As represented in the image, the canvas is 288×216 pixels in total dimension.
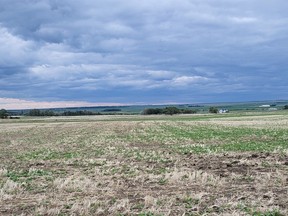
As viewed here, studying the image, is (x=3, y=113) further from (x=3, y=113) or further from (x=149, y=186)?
(x=149, y=186)

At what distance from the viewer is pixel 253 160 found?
60.2 ft

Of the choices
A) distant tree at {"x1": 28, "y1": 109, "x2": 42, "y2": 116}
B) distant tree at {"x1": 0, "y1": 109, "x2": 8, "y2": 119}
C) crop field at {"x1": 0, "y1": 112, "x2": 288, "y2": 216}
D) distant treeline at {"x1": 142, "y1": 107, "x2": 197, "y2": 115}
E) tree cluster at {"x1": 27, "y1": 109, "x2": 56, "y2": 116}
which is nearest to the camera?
crop field at {"x1": 0, "y1": 112, "x2": 288, "y2": 216}

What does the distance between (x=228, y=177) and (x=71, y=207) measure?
6545mm

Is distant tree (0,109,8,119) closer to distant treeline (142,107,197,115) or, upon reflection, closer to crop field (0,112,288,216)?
distant treeline (142,107,197,115)

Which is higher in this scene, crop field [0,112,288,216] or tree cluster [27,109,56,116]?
tree cluster [27,109,56,116]

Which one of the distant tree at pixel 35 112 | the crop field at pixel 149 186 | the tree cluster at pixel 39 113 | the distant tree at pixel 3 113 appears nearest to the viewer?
the crop field at pixel 149 186

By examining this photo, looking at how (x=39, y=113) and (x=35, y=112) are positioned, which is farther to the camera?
(x=35, y=112)

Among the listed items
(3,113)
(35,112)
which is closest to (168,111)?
(35,112)

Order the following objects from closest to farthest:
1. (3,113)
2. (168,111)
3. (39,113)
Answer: (3,113)
(168,111)
(39,113)

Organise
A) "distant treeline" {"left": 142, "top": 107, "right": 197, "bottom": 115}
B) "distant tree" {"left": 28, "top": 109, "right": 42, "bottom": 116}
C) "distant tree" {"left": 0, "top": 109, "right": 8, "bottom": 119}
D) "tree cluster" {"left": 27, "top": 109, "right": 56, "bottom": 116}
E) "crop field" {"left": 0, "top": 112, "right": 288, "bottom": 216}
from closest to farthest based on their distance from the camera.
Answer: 1. "crop field" {"left": 0, "top": 112, "right": 288, "bottom": 216}
2. "distant tree" {"left": 0, "top": 109, "right": 8, "bottom": 119}
3. "distant treeline" {"left": 142, "top": 107, "right": 197, "bottom": 115}
4. "tree cluster" {"left": 27, "top": 109, "right": 56, "bottom": 116}
5. "distant tree" {"left": 28, "top": 109, "right": 42, "bottom": 116}

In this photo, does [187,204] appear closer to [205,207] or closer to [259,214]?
[205,207]

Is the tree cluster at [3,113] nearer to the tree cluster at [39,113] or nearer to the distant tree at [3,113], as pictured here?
the distant tree at [3,113]

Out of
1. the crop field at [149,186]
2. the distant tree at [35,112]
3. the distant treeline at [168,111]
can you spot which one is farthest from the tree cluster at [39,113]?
the crop field at [149,186]

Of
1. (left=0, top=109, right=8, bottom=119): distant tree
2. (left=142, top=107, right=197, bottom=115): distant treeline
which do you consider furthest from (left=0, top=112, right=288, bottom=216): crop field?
(left=142, top=107, right=197, bottom=115): distant treeline
